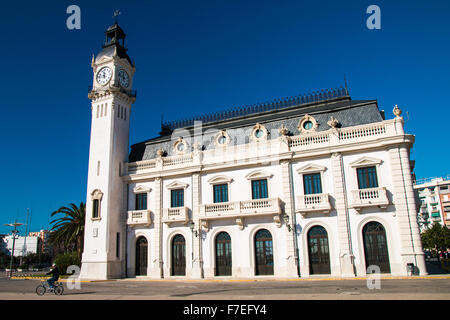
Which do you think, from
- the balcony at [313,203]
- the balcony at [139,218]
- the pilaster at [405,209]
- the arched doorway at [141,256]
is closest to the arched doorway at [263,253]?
the balcony at [313,203]

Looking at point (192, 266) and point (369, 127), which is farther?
point (192, 266)

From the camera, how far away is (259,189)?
99.0 feet

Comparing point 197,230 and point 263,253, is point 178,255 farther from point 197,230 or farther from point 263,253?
point 263,253

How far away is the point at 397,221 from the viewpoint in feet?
83.6

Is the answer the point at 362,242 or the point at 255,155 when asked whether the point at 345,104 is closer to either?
the point at 255,155

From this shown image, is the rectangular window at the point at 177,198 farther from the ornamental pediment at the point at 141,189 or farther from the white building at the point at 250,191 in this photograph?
the ornamental pediment at the point at 141,189

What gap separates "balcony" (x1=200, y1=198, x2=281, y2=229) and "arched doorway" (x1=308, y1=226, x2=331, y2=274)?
279cm

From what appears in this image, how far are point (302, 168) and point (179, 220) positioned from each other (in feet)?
38.2

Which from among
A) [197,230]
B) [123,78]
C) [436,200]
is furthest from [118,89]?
[436,200]

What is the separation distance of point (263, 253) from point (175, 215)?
8.60 m

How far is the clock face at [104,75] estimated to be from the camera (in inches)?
1451

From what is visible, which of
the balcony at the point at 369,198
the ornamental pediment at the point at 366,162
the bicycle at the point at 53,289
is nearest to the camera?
the bicycle at the point at 53,289
